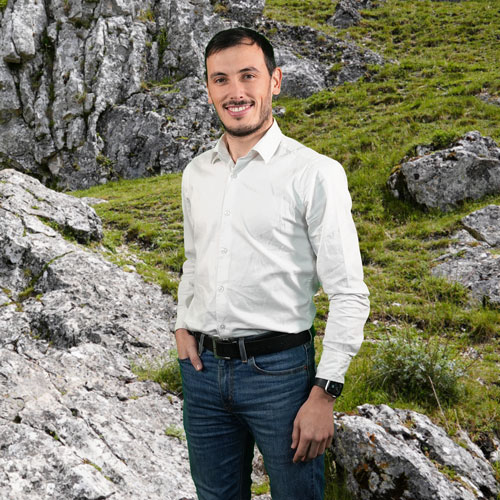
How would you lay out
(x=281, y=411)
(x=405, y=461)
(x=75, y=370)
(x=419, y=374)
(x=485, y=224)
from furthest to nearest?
(x=485, y=224) < (x=75, y=370) < (x=419, y=374) < (x=405, y=461) < (x=281, y=411)

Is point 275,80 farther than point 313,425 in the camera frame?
Yes

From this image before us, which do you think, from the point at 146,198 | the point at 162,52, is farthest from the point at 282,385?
the point at 162,52

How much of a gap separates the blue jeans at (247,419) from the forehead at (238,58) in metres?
1.60

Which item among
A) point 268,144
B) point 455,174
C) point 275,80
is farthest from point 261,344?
point 455,174

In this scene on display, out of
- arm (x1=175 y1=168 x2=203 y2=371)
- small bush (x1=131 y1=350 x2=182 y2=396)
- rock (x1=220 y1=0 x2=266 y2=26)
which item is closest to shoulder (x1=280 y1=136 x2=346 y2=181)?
arm (x1=175 y1=168 x2=203 y2=371)

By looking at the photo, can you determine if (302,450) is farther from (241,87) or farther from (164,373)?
(164,373)

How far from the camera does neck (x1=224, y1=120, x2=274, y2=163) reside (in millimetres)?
2555

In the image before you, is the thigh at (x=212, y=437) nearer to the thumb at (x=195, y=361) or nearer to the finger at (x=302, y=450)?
the thumb at (x=195, y=361)

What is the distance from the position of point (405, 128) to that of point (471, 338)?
32.3 feet

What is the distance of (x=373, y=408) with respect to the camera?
4215 millimetres

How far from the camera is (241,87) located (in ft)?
8.02

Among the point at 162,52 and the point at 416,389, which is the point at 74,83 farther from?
the point at 416,389

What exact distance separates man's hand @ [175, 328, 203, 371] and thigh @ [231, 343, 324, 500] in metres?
0.33

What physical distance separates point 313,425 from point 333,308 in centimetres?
59
